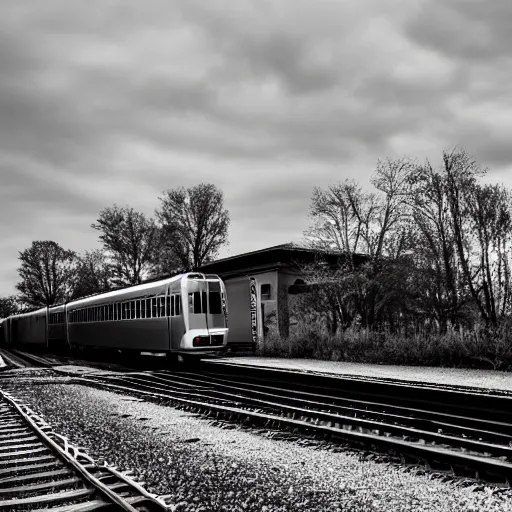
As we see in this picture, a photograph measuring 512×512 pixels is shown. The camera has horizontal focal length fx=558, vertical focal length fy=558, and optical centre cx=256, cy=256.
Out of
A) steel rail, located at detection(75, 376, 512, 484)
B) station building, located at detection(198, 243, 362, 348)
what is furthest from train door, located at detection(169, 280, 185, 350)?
station building, located at detection(198, 243, 362, 348)

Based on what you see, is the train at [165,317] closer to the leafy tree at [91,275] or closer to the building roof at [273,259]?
the building roof at [273,259]

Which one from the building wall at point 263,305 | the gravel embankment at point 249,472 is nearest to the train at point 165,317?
the building wall at point 263,305

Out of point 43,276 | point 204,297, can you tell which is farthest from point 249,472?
point 43,276

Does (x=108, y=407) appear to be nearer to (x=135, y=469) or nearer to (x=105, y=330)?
(x=135, y=469)

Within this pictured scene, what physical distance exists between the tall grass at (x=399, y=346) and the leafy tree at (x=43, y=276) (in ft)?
140

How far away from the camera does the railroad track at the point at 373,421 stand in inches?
231

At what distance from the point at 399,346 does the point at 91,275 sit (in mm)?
44683

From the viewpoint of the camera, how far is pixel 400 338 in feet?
62.8

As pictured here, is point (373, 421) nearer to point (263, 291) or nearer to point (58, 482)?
point (58, 482)

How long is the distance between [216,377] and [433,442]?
10.0m

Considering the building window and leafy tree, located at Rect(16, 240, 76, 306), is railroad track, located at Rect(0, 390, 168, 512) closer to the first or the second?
the building window

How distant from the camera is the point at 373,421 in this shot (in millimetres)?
8102

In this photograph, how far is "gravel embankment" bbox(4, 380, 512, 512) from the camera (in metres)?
4.69

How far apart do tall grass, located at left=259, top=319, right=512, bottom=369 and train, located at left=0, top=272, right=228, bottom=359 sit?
4.90 metres
